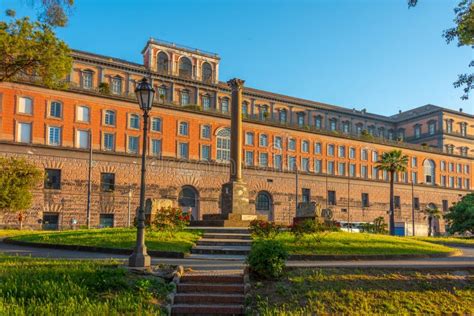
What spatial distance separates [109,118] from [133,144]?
4100mm

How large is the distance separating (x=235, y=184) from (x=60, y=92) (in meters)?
31.4

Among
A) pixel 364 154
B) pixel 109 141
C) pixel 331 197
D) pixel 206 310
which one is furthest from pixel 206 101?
pixel 206 310

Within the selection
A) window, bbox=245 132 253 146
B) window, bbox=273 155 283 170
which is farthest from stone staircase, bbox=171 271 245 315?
window, bbox=273 155 283 170

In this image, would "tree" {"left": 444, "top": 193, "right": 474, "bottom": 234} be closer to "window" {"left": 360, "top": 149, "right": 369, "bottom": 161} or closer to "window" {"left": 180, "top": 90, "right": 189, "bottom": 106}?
"window" {"left": 360, "top": 149, "right": 369, "bottom": 161}

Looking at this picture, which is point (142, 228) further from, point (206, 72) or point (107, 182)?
point (206, 72)

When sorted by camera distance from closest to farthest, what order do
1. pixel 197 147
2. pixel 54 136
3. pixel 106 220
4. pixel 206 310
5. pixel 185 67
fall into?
pixel 206 310, pixel 54 136, pixel 106 220, pixel 197 147, pixel 185 67

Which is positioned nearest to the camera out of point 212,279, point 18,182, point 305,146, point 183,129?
point 212,279

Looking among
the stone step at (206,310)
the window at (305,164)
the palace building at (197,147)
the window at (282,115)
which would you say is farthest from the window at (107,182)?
the stone step at (206,310)

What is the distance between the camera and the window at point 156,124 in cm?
5753

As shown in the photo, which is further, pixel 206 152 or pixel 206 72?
pixel 206 72

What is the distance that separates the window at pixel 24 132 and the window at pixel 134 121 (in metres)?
11.3

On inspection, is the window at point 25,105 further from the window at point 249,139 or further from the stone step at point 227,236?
the stone step at point 227,236

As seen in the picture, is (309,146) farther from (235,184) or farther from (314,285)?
(314,285)

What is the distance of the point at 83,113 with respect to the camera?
53375mm
